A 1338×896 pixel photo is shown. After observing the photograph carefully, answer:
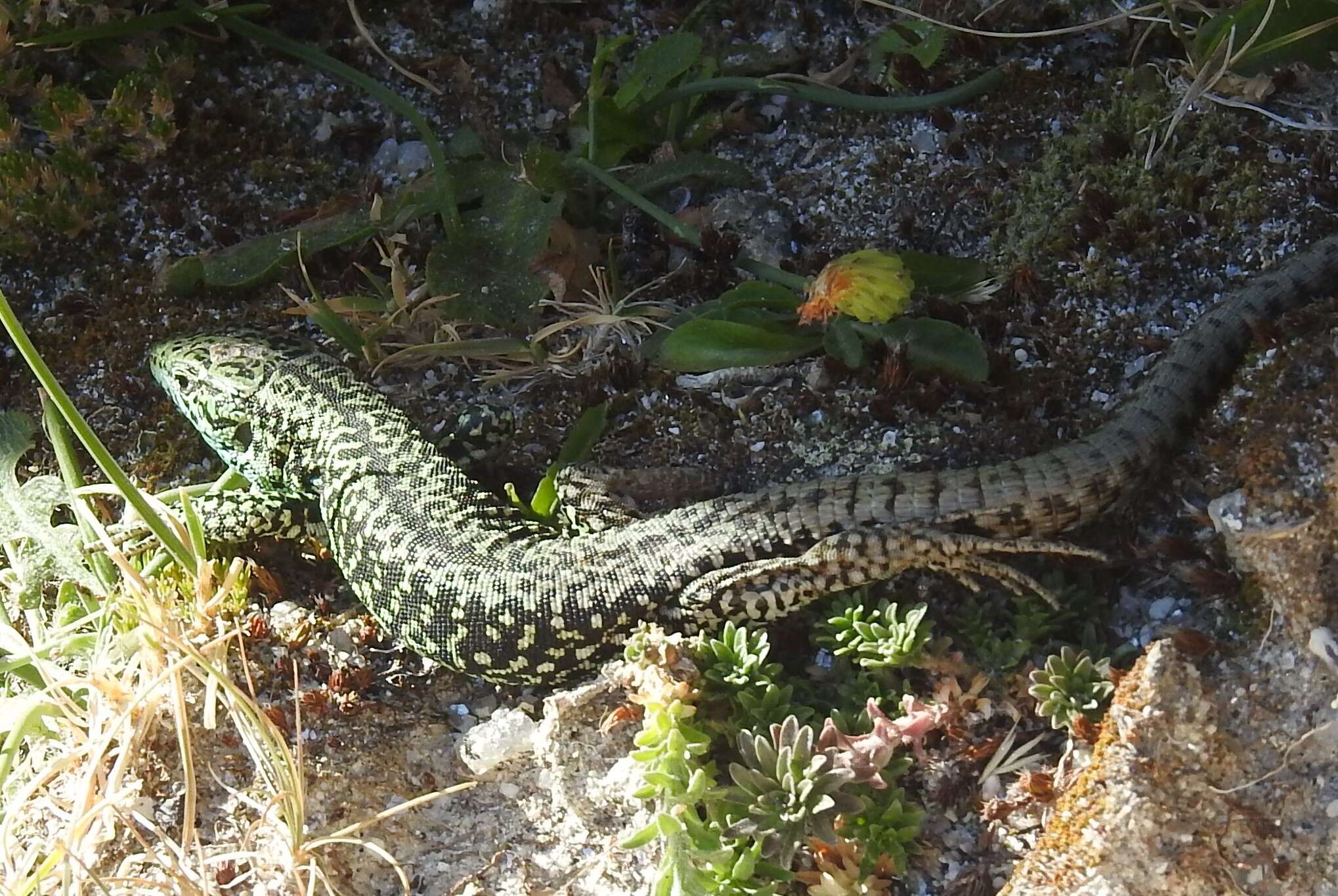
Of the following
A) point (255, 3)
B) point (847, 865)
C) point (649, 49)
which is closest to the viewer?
point (847, 865)

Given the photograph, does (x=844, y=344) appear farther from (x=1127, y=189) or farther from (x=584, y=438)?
(x=1127, y=189)

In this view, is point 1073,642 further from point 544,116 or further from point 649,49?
point 544,116

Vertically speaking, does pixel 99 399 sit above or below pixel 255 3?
below

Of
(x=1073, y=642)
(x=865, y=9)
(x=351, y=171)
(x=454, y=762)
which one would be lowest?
(x=454, y=762)

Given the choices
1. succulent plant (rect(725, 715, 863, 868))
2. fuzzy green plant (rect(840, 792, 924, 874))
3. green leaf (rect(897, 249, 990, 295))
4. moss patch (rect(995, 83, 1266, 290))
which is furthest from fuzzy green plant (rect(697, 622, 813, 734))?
moss patch (rect(995, 83, 1266, 290))

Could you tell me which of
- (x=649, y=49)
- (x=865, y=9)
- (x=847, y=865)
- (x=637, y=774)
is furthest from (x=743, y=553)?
(x=865, y=9)

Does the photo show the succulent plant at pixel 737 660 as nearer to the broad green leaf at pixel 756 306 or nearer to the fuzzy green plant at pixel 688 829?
the fuzzy green plant at pixel 688 829
